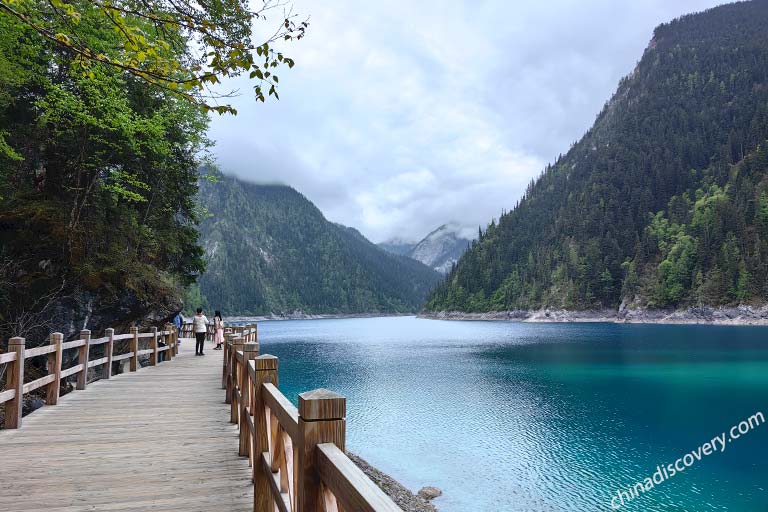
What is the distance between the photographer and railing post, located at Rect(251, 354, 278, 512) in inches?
187

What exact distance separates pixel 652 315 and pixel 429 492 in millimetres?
122473

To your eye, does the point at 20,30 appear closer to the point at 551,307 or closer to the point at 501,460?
the point at 501,460

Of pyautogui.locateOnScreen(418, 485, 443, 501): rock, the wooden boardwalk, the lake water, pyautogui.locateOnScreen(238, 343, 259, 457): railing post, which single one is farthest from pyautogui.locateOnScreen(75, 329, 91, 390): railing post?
the lake water

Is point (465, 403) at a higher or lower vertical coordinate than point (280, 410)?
lower

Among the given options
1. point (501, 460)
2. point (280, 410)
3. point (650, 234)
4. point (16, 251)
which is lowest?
point (501, 460)

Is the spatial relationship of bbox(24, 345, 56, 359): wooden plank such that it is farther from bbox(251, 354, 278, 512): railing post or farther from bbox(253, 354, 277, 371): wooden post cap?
bbox(253, 354, 277, 371): wooden post cap

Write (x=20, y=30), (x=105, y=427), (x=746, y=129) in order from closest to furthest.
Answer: (x=105, y=427) → (x=20, y=30) → (x=746, y=129)

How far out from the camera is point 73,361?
17.7 meters

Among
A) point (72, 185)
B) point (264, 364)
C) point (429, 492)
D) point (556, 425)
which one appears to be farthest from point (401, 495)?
point (72, 185)

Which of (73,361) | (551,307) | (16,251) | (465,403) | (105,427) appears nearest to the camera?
(105,427)

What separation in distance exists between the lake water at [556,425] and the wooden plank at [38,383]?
1213cm

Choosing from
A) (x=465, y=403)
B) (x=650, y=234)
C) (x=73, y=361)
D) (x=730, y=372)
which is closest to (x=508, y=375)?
(x=465, y=403)

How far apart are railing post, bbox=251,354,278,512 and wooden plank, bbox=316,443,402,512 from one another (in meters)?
2.48

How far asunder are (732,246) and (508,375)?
10362 centimetres
